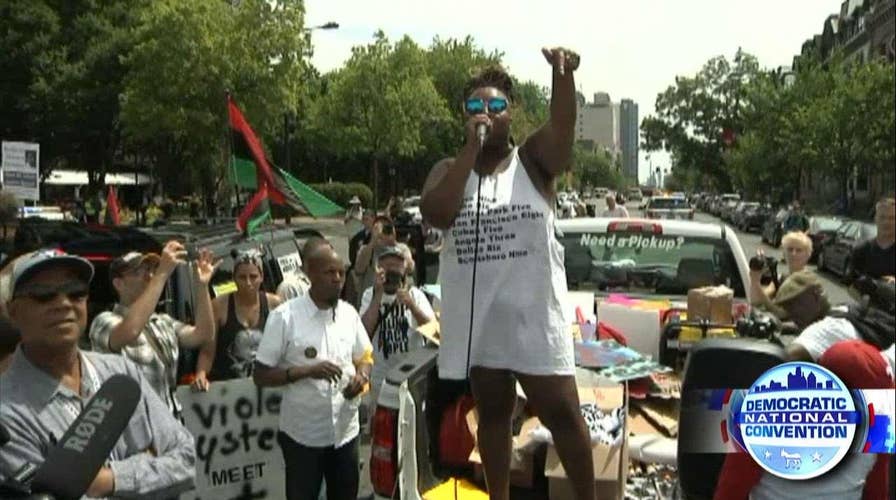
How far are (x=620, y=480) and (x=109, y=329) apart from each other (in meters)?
2.46

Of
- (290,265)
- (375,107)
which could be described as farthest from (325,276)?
(375,107)

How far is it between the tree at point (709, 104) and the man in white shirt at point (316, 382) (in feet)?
5.44

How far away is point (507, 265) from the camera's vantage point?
108 inches

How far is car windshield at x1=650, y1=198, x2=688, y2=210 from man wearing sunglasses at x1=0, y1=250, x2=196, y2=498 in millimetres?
29781

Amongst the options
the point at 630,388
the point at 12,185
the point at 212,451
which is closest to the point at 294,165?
the point at 12,185

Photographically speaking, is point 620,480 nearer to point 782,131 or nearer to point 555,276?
point 555,276

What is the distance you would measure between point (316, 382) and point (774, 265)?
2.11m

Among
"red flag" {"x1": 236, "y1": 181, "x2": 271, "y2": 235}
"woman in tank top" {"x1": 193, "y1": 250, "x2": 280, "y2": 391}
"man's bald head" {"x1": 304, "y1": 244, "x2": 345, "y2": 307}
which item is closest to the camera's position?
"man's bald head" {"x1": 304, "y1": 244, "x2": 345, "y2": 307}

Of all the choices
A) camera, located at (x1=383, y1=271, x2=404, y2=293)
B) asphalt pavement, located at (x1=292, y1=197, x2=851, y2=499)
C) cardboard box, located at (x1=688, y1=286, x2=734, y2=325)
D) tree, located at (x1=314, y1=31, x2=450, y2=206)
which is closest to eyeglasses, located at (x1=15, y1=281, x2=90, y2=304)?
asphalt pavement, located at (x1=292, y1=197, x2=851, y2=499)

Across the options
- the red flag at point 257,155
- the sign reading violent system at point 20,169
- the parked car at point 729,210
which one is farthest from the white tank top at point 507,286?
the sign reading violent system at point 20,169

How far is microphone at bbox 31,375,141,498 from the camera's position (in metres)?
1.87

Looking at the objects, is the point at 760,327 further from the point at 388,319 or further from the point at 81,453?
the point at 388,319

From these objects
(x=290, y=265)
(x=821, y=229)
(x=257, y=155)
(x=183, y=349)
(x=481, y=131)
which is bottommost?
(x=183, y=349)

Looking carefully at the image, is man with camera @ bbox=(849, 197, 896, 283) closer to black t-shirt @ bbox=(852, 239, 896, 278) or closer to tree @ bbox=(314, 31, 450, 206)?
black t-shirt @ bbox=(852, 239, 896, 278)
